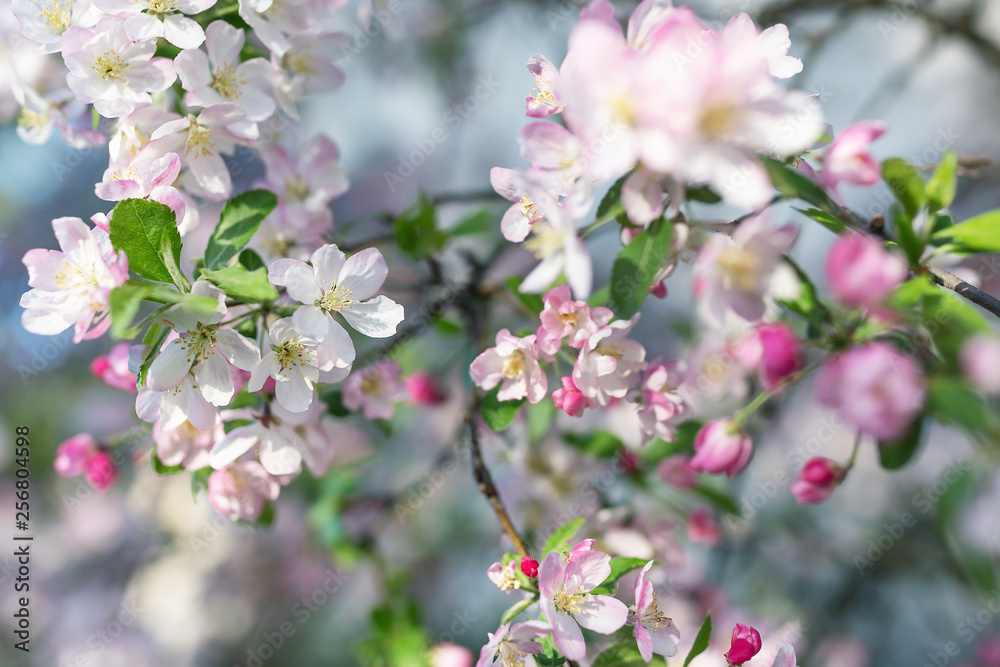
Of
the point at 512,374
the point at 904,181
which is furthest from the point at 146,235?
the point at 904,181

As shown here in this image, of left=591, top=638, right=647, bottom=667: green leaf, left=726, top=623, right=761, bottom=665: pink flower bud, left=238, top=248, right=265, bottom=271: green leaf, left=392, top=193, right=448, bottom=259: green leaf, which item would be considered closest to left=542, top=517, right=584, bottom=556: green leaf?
left=591, top=638, right=647, bottom=667: green leaf

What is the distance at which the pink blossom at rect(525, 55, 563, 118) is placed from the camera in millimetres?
875

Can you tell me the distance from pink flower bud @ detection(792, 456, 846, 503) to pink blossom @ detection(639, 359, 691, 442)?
0.20 meters

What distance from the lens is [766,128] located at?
25.4 inches

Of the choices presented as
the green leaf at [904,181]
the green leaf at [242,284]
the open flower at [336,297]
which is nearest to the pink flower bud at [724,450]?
the green leaf at [904,181]

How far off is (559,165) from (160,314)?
513 millimetres

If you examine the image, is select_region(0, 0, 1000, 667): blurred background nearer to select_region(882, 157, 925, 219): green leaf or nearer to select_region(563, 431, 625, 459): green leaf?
select_region(563, 431, 625, 459): green leaf

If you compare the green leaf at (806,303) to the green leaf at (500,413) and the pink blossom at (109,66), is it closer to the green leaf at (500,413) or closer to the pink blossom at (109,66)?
the green leaf at (500,413)

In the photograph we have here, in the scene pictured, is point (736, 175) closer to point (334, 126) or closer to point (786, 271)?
point (786, 271)

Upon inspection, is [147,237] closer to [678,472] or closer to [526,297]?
[526,297]

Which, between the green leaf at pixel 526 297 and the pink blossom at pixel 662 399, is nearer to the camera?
the pink blossom at pixel 662 399

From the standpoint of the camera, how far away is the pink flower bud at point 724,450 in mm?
1010

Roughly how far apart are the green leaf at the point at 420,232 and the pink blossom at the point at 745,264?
0.84m

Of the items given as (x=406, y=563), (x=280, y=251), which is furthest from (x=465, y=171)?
(x=280, y=251)
